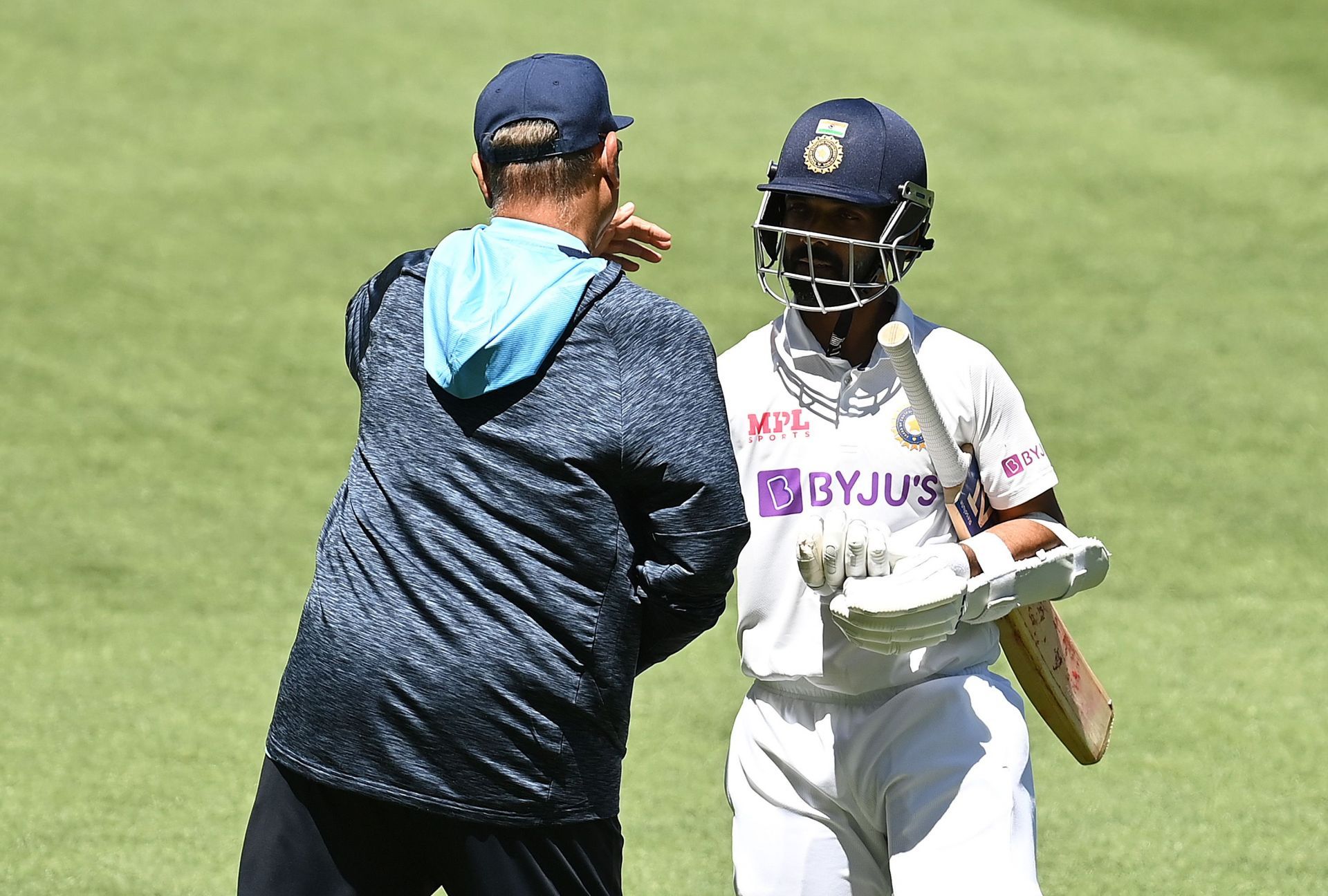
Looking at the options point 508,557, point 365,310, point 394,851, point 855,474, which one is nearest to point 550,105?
point 365,310

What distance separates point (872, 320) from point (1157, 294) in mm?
6672

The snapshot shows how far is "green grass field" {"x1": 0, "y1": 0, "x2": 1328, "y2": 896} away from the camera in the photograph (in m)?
5.23

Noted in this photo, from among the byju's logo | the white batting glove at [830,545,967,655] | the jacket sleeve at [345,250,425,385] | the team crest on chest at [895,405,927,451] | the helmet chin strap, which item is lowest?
the white batting glove at [830,545,967,655]

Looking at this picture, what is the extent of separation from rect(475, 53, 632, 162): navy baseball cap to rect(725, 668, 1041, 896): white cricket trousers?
1.12 m

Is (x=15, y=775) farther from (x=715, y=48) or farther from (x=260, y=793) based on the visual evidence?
(x=715, y=48)

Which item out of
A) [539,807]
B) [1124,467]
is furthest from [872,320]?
[1124,467]

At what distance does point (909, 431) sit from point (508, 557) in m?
0.95

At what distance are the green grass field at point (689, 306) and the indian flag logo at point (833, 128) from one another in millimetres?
2326

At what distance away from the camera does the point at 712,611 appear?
257 centimetres

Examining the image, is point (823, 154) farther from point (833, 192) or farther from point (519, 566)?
point (519, 566)

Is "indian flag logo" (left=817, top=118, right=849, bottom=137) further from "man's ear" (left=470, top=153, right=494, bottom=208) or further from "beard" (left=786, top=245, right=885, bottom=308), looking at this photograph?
"man's ear" (left=470, top=153, right=494, bottom=208)

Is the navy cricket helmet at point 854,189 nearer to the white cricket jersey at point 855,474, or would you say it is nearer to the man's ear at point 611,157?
the white cricket jersey at point 855,474

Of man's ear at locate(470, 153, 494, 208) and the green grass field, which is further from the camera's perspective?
the green grass field

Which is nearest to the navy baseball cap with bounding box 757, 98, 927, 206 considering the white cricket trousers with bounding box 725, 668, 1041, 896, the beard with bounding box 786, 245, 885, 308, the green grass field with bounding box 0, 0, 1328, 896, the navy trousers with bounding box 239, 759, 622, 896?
the beard with bounding box 786, 245, 885, 308
